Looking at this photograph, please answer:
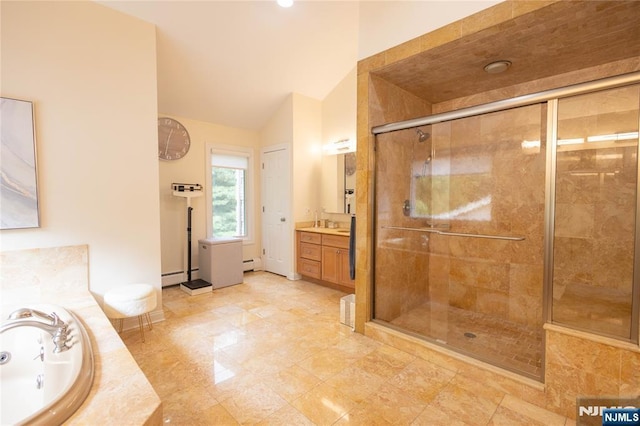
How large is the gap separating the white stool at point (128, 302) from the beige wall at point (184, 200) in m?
1.59

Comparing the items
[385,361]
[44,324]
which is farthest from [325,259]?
[44,324]

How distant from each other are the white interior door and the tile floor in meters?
1.61

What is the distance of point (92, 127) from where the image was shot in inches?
103

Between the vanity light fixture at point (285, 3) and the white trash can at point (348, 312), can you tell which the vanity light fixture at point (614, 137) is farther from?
the vanity light fixture at point (285, 3)

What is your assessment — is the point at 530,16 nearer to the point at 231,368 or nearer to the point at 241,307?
the point at 231,368

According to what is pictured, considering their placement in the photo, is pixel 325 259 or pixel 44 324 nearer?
pixel 44 324

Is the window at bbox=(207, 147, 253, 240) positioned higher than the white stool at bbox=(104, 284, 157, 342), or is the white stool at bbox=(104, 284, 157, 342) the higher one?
the window at bbox=(207, 147, 253, 240)

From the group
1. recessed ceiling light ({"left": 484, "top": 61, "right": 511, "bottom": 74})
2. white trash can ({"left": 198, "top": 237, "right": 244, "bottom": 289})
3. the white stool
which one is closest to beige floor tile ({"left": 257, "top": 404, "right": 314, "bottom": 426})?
the white stool

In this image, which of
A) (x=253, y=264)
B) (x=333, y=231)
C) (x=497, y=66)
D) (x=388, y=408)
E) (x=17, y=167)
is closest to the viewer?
(x=388, y=408)

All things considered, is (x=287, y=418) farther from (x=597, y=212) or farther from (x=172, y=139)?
(x=172, y=139)

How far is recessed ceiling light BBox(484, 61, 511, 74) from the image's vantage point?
2.38m

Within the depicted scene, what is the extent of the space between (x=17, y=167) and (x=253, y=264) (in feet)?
11.0

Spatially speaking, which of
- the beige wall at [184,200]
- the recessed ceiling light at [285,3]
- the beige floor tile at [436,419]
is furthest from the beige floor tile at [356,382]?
the recessed ceiling light at [285,3]

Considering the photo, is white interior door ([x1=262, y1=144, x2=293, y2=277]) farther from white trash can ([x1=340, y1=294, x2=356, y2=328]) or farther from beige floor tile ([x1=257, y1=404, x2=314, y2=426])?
beige floor tile ([x1=257, y1=404, x2=314, y2=426])
